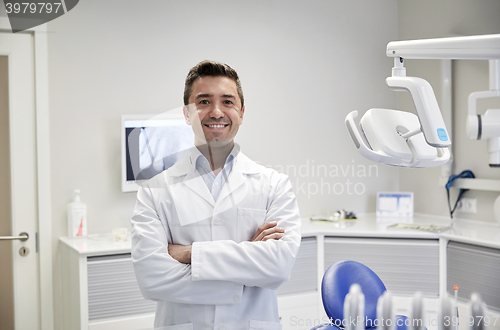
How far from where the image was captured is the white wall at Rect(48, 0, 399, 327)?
8.39 ft

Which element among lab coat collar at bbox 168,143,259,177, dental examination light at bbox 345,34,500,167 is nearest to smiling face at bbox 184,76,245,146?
lab coat collar at bbox 168,143,259,177

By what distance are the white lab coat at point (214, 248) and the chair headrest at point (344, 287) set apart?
0.51 feet

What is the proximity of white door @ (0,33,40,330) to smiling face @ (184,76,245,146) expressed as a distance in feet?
4.03

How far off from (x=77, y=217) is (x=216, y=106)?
1.27 meters

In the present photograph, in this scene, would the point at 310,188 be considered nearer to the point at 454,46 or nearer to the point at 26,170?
the point at 26,170

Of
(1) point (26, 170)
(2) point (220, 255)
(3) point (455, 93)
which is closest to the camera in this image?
(2) point (220, 255)

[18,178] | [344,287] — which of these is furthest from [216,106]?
[18,178]

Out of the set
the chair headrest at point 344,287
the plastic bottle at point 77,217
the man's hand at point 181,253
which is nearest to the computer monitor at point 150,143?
the plastic bottle at point 77,217

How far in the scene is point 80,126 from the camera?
257cm

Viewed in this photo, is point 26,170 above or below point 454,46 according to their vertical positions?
below

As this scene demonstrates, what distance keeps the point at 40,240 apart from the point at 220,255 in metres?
1.39

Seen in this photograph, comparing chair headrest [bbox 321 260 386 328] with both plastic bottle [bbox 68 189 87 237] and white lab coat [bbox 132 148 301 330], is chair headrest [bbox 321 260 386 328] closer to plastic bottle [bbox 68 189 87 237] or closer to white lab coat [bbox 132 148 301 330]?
white lab coat [bbox 132 148 301 330]

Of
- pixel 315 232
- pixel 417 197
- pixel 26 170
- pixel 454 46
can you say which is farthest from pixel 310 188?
pixel 454 46

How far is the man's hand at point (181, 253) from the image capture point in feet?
5.03
